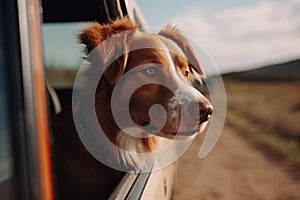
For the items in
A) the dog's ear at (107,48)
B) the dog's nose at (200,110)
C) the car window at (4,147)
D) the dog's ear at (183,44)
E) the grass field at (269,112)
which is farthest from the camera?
the grass field at (269,112)

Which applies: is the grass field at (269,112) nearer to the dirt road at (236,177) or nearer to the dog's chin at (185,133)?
the dirt road at (236,177)

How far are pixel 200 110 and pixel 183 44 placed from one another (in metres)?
0.60

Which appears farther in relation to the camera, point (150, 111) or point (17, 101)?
point (150, 111)

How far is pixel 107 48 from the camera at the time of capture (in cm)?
255

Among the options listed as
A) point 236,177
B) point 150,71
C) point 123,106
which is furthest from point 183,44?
point 236,177

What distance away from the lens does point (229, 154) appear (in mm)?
9883

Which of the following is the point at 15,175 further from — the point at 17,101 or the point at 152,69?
the point at 152,69

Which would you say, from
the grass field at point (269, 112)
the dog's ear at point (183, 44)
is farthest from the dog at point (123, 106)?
the grass field at point (269, 112)

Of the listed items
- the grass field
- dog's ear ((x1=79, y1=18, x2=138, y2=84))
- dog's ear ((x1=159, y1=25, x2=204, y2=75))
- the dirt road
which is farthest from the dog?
the grass field

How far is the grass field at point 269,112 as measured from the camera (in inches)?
413

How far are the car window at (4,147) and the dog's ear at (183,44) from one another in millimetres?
1596

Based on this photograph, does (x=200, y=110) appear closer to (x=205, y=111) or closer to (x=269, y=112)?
(x=205, y=111)

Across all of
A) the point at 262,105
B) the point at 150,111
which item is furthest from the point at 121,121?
the point at 262,105

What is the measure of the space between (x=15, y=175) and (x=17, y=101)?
0.19 meters
